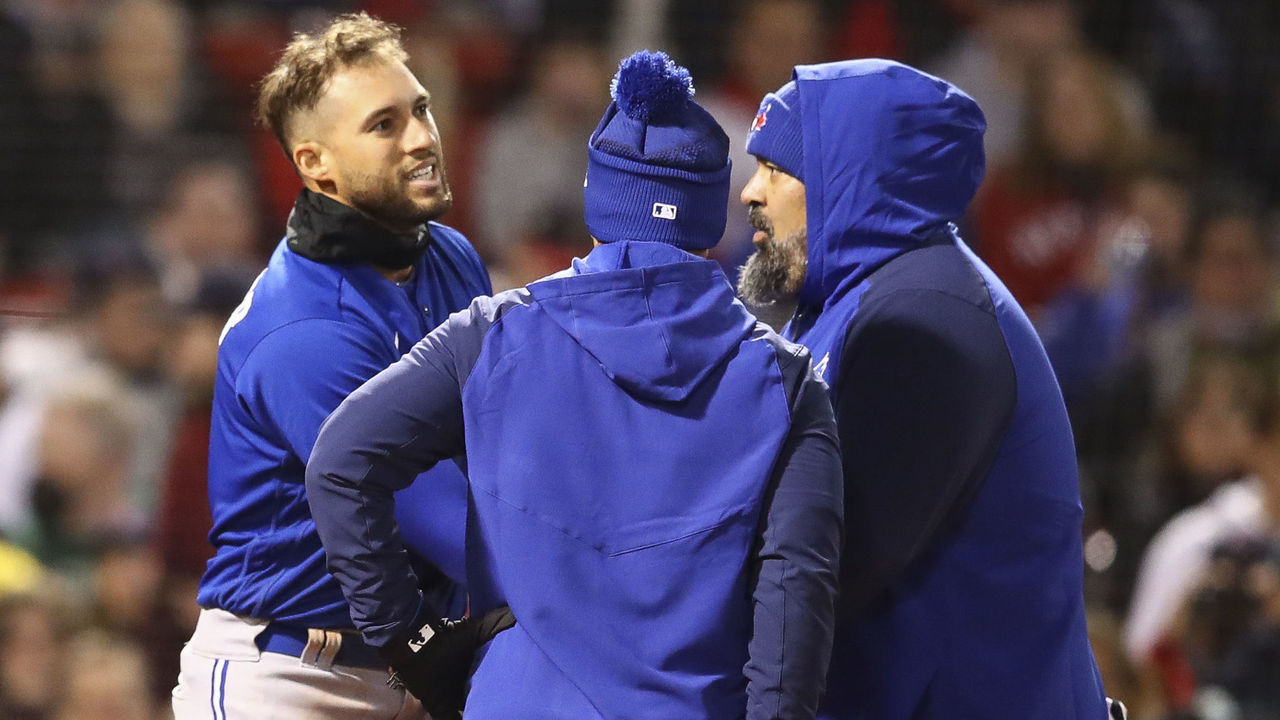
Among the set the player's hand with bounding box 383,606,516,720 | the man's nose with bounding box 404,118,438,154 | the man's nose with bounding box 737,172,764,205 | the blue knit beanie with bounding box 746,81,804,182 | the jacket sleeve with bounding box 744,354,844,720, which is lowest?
the player's hand with bounding box 383,606,516,720

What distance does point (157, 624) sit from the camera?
14.3 ft

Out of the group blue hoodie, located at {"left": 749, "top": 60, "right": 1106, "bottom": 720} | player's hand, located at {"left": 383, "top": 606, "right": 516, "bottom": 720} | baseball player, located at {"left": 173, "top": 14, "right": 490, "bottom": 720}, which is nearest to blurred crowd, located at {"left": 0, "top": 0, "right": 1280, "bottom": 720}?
baseball player, located at {"left": 173, "top": 14, "right": 490, "bottom": 720}

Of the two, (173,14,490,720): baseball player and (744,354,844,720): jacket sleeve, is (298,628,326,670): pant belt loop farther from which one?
(744,354,844,720): jacket sleeve

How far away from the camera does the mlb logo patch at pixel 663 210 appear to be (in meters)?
1.88

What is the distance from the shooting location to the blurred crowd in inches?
176

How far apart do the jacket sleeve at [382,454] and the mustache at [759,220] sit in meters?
0.62

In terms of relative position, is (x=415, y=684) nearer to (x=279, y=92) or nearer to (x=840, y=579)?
(x=840, y=579)

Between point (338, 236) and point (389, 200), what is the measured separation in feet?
0.33

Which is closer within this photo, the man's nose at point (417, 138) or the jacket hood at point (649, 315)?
the jacket hood at point (649, 315)

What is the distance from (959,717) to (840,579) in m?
0.26

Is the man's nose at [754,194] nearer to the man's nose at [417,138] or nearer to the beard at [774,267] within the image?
the beard at [774,267]

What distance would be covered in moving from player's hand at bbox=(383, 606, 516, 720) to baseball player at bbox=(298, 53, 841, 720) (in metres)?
0.08

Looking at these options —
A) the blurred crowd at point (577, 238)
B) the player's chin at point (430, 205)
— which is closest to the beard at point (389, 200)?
the player's chin at point (430, 205)

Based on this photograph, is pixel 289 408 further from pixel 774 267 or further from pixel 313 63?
pixel 774 267
